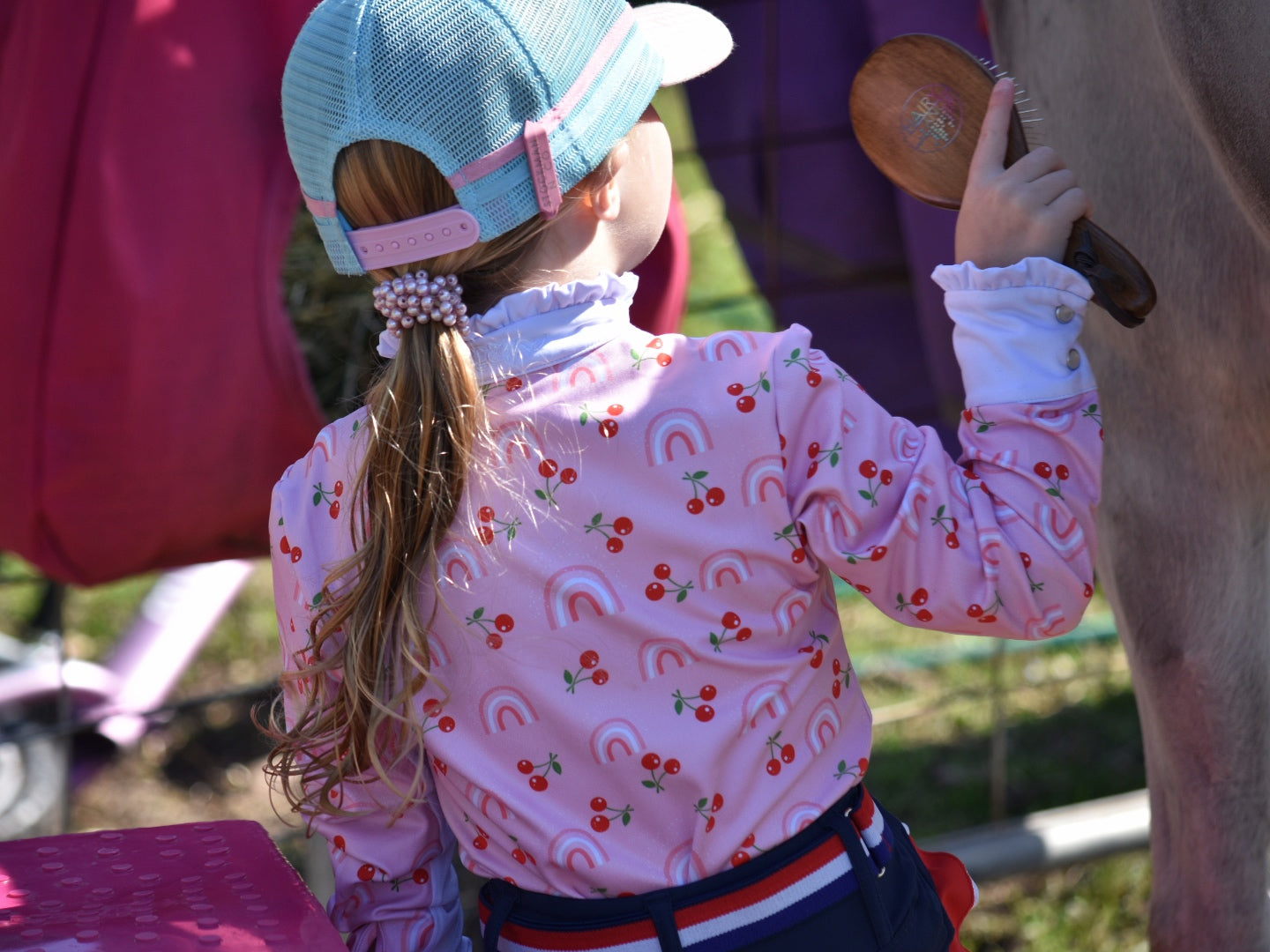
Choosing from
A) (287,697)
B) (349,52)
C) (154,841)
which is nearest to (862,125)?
(349,52)

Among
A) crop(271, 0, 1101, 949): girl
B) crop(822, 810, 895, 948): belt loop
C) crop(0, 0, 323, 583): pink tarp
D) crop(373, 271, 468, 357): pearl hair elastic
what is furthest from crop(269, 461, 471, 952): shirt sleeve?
crop(0, 0, 323, 583): pink tarp

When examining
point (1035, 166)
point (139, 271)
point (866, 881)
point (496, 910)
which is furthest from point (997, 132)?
point (139, 271)

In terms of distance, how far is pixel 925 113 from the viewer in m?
0.82

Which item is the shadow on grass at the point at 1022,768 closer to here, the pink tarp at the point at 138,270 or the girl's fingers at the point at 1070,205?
the pink tarp at the point at 138,270

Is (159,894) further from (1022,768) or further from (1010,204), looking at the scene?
(1022,768)

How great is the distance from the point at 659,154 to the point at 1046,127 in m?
0.32

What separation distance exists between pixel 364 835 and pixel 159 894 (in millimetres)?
125

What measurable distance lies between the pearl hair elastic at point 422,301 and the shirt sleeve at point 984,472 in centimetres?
17

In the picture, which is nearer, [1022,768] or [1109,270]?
[1109,270]

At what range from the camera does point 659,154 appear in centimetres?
80

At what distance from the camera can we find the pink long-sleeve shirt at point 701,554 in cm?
73

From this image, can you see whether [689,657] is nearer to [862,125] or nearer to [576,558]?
[576,558]

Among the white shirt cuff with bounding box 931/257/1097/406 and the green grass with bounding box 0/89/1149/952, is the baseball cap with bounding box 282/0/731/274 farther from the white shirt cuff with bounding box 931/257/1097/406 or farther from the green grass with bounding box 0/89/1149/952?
the green grass with bounding box 0/89/1149/952

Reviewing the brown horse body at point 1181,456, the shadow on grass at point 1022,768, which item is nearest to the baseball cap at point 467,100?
the brown horse body at point 1181,456
